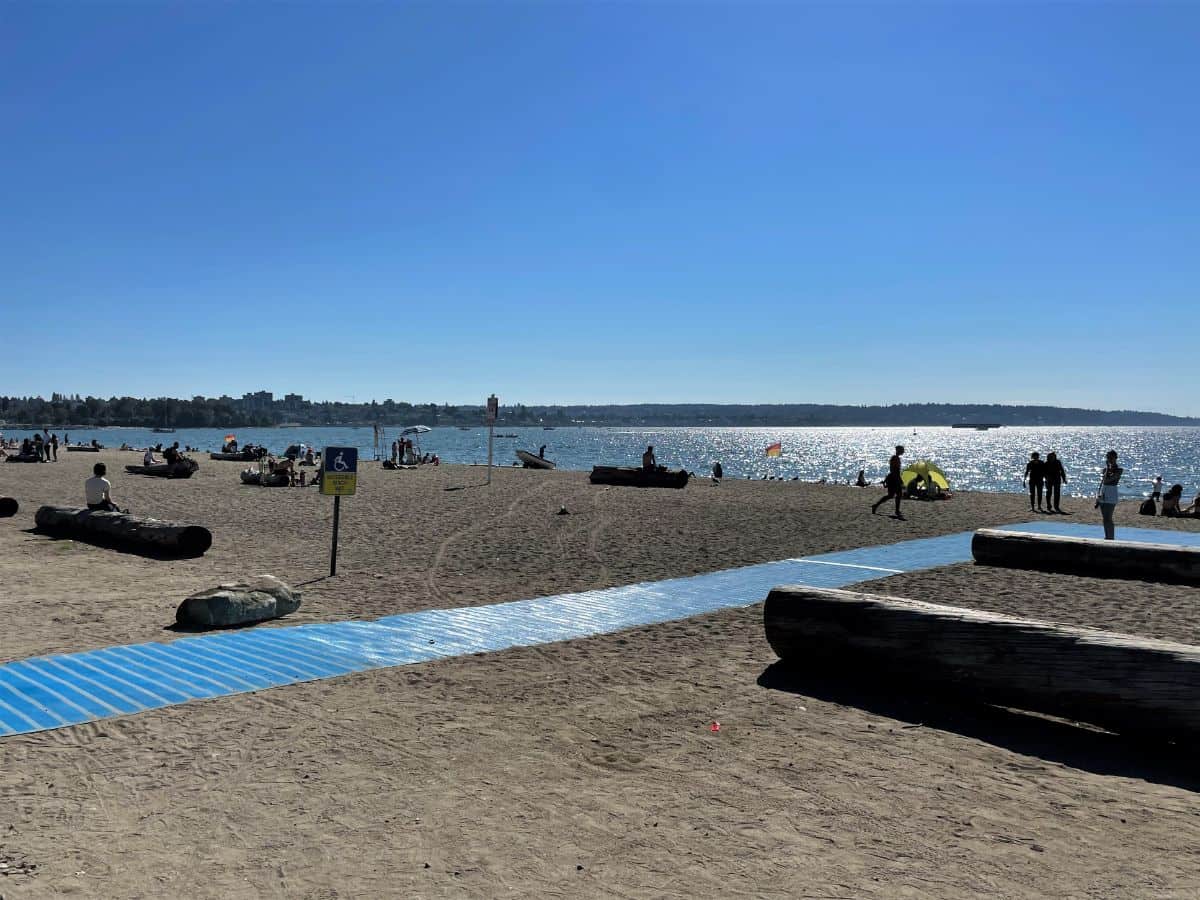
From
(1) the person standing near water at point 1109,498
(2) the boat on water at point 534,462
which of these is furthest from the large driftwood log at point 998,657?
(2) the boat on water at point 534,462

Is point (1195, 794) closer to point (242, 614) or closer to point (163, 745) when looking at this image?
point (163, 745)

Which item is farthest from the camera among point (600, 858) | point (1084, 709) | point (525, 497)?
point (525, 497)

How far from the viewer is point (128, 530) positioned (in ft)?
43.4

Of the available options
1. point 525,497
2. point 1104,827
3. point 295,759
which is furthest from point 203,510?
point 1104,827

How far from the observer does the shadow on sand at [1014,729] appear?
5047mm

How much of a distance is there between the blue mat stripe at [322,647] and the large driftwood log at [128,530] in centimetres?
538

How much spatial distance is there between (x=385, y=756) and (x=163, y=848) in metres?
1.40

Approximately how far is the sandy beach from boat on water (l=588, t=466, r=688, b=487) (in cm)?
1966

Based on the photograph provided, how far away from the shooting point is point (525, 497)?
2419 cm

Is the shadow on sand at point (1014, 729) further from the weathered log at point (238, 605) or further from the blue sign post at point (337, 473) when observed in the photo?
the blue sign post at point (337, 473)

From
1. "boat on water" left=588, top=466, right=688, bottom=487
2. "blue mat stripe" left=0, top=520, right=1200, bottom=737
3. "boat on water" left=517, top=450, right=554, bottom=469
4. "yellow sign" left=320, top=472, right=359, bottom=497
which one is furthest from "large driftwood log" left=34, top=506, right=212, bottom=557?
"boat on water" left=517, top=450, right=554, bottom=469

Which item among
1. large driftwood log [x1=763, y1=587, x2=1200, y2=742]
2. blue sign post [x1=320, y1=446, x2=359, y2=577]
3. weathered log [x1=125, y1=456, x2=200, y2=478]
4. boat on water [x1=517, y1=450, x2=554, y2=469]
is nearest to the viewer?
large driftwood log [x1=763, y1=587, x2=1200, y2=742]

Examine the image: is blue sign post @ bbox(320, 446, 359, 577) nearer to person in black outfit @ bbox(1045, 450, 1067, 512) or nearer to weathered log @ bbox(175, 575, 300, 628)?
weathered log @ bbox(175, 575, 300, 628)

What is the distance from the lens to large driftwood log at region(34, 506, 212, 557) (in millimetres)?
12664
